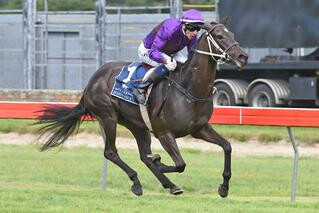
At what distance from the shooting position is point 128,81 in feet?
36.1

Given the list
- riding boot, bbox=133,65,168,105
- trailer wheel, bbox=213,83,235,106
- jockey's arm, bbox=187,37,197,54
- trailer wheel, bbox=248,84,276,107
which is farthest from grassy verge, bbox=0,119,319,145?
jockey's arm, bbox=187,37,197,54

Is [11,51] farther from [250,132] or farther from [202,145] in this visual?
[250,132]

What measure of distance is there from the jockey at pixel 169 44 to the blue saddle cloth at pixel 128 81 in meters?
0.11

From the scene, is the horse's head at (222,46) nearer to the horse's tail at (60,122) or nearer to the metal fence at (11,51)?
the horse's tail at (60,122)

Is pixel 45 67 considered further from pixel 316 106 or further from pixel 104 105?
pixel 104 105

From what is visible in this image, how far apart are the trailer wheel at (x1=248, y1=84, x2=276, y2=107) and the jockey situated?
1225 cm

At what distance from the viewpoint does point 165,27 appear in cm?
1053

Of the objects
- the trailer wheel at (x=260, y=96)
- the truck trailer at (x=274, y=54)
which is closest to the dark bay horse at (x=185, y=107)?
the truck trailer at (x=274, y=54)

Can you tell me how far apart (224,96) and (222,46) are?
1404cm

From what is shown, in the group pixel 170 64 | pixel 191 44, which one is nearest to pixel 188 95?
pixel 170 64

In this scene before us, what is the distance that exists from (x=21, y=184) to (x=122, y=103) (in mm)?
2045

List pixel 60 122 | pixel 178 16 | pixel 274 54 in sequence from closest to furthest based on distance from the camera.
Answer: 1. pixel 60 122
2. pixel 178 16
3. pixel 274 54

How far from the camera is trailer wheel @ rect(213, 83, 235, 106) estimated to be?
23.5 m

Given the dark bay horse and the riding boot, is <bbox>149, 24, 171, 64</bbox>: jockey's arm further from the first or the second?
the dark bay horse
